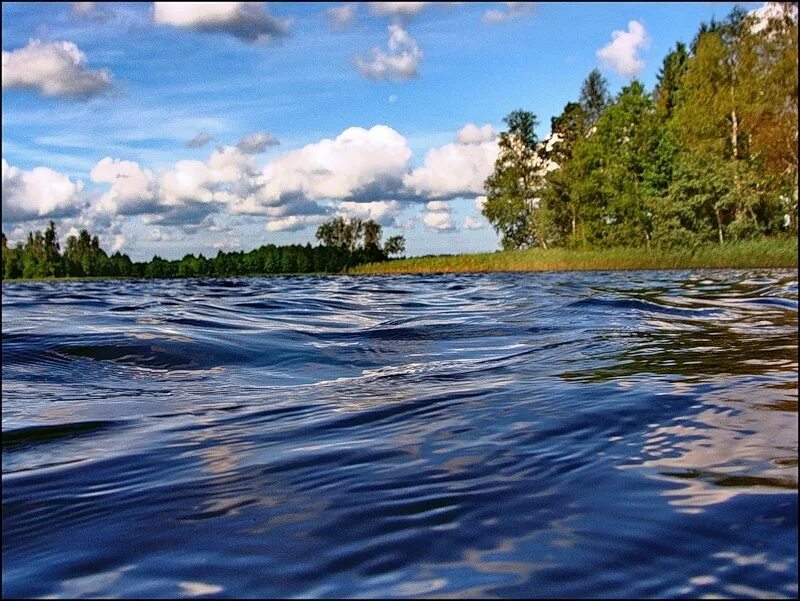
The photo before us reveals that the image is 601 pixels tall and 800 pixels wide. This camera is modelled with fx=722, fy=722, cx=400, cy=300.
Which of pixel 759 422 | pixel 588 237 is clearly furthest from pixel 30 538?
pixel 588 237

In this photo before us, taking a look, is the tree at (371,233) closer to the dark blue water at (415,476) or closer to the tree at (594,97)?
the tree at (594,97)

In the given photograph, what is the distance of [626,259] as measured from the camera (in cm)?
2652

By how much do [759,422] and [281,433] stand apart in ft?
4.71

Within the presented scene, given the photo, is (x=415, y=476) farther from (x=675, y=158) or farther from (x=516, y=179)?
(x=516, y=179)

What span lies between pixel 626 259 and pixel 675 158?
15.4 metres

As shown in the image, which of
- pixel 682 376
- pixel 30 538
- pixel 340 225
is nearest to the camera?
pixel 30 538

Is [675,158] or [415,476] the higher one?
[675,158]

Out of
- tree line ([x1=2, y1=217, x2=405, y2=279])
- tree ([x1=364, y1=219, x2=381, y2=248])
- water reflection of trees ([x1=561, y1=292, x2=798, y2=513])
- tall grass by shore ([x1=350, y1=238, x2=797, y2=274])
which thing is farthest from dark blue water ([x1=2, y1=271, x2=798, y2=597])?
tree ([x1=364, y1=219, x2=381, y2=248])

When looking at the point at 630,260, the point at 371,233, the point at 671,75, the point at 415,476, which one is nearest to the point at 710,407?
the point at 415,476

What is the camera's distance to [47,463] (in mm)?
2061

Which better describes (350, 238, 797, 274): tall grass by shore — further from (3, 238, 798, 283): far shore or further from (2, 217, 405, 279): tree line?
(2, 217, 405, 279): tree line

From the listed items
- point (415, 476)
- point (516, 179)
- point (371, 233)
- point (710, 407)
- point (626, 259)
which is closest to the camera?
point (415, 476)

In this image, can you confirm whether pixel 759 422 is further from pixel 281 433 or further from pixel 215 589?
pixel 215 589

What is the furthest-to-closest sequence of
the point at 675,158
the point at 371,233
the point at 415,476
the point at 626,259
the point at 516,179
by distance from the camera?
the point at 371,233 → the point at 516,179 → the point at 675,158 → the point at 626,259 → the point at 415,476
